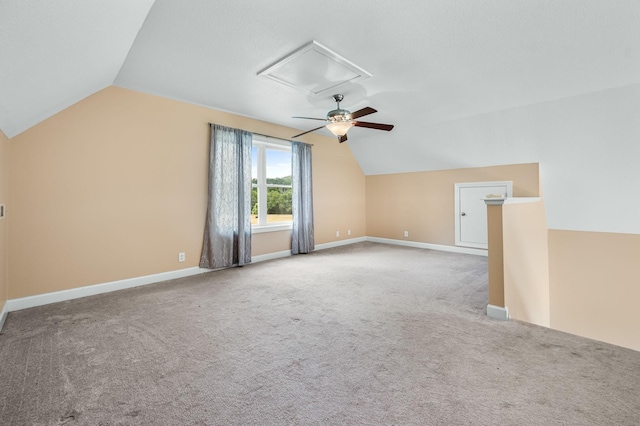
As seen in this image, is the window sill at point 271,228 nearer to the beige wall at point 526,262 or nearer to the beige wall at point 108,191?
the beige wall at point 108,191

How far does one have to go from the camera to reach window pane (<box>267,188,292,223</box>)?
5352 mm

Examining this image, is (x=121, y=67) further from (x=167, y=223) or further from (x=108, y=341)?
(x=108, y=341)

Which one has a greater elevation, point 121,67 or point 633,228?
point 121,67

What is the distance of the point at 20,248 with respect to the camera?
2896 millimetres

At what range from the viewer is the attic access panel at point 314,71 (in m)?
2.71

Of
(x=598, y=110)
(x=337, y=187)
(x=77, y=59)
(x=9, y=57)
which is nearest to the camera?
(x=9, y=57)

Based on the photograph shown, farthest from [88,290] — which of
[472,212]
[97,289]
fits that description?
[472,212]

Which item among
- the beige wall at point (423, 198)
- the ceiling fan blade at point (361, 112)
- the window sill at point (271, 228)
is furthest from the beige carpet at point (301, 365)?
the beige wall at point (423, 198)

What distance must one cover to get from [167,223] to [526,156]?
18.9ft

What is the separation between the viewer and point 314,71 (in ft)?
10.1

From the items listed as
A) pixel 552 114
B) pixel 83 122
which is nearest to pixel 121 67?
pixel 83 122

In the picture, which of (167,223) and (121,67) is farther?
(167,223)

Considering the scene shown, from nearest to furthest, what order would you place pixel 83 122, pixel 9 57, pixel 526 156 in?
1. pixel 9 57
2. pixel 83 122
3. pixel 526 156

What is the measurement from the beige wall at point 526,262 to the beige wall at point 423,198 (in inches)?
29.6
